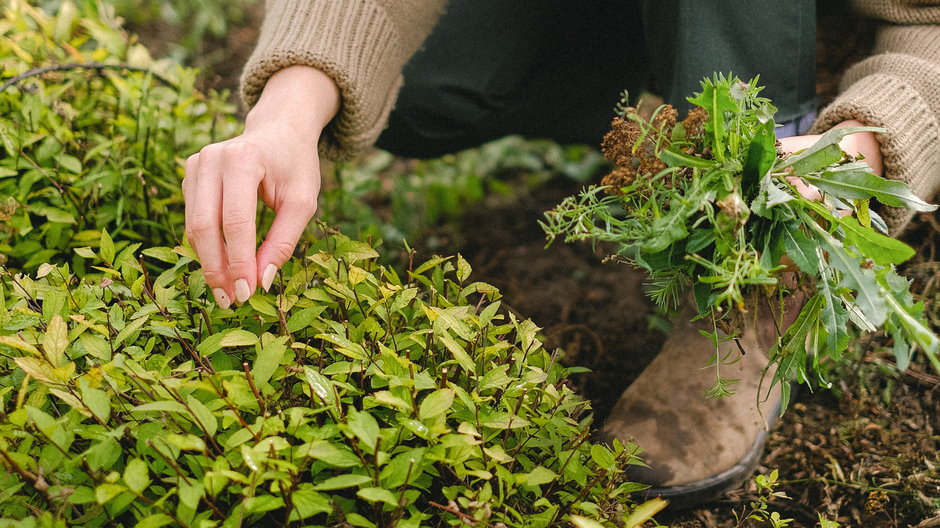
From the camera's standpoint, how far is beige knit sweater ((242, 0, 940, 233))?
53.6 inches

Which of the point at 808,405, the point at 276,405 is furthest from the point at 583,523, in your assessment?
the point at 808,405

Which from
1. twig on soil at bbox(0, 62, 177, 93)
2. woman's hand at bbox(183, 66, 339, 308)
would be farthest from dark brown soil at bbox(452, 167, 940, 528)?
twig on soil at bbox(0, 62, 177, 93)

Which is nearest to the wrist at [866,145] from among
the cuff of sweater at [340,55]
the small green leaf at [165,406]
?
the cuff of sweater at [340,55]

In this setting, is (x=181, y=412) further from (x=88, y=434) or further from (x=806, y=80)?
(x=806, y=80)

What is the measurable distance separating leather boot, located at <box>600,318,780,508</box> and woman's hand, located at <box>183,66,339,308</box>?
2.79 feet

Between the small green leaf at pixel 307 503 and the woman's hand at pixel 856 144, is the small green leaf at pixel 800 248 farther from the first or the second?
the small green leaf at pixel 307 503

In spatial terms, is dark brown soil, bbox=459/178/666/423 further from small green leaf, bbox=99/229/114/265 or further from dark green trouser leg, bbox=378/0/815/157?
small green leaf, bbox=99/229/114/265

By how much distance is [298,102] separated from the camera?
1.41m

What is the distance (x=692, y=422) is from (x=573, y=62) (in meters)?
1.22

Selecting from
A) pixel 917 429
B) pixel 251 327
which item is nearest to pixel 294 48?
pixel 251 327

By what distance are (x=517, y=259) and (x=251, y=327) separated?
4.49 ft

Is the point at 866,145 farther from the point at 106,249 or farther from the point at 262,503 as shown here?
the point at 106,249

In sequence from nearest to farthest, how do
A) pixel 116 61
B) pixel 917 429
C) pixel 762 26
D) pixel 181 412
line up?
pixel 181 412 < pixel 762 26 < pixel 917 429 < pixel 116 61

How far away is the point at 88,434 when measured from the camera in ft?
2.99
